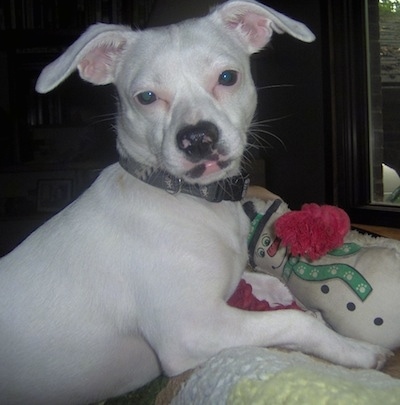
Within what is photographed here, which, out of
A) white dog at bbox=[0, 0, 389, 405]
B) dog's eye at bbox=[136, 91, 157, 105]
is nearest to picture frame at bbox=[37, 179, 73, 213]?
white dog at bbox=[0, 0, 389, 405]

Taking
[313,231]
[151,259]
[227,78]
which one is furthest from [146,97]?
[313,231]

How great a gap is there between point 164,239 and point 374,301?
50 cm

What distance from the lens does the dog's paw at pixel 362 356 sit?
1.24m

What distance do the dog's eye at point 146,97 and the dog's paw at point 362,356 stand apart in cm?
75

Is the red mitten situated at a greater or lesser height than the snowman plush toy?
greater

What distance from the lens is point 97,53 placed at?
165 centimetres

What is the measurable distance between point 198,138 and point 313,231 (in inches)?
13.9

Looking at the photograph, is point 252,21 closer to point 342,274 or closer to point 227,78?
point 227,78

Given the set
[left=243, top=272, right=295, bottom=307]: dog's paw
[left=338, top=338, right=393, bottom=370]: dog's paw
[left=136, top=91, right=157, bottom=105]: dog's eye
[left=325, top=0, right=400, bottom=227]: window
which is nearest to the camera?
[left=338, top=338, right=393, bottom=370]: dog's paw

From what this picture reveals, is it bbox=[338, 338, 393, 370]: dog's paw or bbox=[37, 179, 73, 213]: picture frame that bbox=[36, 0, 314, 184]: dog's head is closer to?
bbox=[338, 338, 393, 370]: dog's paw

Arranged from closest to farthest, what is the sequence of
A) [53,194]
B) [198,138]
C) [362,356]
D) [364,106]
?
1. [362,356]
2. [198,138]
3. [364,106]
4. [53,194]

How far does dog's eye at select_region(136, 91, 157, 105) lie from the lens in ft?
4.80

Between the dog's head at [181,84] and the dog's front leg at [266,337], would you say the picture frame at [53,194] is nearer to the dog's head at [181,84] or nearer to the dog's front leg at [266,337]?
the dog's head at [181,84]

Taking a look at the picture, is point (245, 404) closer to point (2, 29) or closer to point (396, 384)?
point (396, 384)
